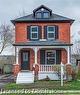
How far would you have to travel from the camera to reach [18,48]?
41.3 meters

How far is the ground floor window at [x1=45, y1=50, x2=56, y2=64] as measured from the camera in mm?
43125

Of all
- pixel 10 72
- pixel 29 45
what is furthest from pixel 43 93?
pixel 10 72

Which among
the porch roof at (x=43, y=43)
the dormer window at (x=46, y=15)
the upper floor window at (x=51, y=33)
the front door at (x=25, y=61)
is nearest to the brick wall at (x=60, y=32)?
the upper floor window at (x=51, y=33)

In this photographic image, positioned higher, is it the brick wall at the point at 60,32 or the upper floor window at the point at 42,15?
the upper floor window at the point at 42,15

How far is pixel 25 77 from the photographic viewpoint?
38.9 metres

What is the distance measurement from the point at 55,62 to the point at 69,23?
454 cm

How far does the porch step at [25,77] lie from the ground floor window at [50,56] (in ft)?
10.0

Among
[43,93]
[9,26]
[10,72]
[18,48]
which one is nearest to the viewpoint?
[43,93]

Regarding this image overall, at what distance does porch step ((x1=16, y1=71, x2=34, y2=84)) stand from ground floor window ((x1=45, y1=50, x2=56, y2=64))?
10.0 ft

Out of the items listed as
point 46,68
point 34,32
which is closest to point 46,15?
point 34,32

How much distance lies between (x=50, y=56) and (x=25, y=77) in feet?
17.7

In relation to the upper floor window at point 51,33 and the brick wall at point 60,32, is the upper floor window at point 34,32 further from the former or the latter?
the upper floor window at point 51,33

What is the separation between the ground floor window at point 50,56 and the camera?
43.1m

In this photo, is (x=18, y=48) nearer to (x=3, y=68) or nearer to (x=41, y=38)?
(x=41, y=38)
